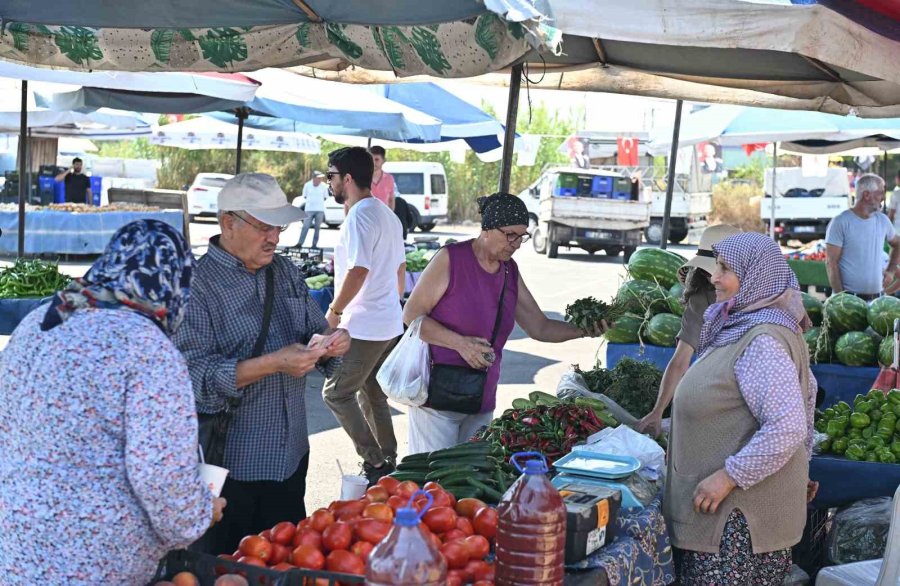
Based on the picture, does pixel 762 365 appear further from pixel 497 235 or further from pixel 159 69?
pixel 159 69

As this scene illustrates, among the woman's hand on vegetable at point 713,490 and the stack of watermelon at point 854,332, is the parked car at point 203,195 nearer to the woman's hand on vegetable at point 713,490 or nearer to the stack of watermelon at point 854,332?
the stack of watermelon at point 854,332

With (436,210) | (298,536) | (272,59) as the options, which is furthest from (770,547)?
(436,210)

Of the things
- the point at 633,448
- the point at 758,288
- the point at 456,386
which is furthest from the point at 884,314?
the point at 758,288

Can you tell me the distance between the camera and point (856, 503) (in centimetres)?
510

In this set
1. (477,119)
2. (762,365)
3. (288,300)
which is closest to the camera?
(762,365)

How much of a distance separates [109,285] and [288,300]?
1.60 meters

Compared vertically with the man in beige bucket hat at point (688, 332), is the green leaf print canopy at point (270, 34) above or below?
above

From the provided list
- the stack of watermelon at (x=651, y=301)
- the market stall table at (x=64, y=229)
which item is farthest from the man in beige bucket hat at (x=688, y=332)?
the market stall table at (x=64, y=229)

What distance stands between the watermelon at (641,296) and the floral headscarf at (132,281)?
541cm

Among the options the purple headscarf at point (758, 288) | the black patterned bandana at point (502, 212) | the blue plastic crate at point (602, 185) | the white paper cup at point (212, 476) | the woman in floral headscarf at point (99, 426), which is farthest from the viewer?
the blue plastic crate at point (602, 185)

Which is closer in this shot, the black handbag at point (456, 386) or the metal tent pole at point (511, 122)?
the black handbag at point (456, 386)

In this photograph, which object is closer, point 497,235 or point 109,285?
point 109,285

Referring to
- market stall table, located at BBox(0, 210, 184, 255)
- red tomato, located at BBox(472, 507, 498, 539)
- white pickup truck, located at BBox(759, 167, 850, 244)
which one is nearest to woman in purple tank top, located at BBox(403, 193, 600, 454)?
red tomato, located at BBox(472, 507, 498, 539)

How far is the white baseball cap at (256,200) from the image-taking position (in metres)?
3.83
